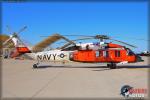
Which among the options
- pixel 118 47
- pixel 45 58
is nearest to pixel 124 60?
pixel 118 47

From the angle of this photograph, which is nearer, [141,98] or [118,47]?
[141,98]

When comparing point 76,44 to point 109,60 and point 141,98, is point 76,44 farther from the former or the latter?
point 141,98

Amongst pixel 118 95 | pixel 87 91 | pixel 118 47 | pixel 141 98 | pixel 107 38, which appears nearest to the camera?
pixel 141 98

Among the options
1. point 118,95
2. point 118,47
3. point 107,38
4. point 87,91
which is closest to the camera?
point 118,95

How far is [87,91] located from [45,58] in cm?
1482

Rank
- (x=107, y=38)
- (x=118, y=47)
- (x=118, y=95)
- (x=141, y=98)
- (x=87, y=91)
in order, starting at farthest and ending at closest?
(x=118, y=47) < (x=107, y=38) < (x=87, y=91) < (x=118, y=95) < (x=141, y=98)

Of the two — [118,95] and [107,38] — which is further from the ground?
[107,38]

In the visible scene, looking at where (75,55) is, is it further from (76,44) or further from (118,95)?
(118,95)

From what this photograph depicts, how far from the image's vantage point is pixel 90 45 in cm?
2442

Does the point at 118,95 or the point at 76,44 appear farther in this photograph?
the point at 76,44

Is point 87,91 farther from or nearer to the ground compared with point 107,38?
nearer to the ground

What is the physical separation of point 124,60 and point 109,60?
1.36m

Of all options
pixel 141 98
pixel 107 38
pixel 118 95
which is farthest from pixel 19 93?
pixel 107 38

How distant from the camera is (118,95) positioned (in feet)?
34.3
